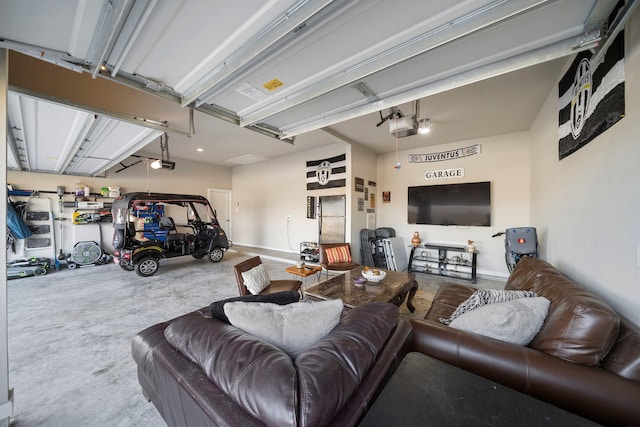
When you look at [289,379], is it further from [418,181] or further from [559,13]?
[418,181]

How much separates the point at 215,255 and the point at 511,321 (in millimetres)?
5734

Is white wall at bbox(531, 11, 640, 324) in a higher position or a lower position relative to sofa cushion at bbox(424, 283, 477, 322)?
higher

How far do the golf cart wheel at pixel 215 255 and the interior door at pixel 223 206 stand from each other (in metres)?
2.40

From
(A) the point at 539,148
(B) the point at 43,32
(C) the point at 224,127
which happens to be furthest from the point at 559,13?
(C) the point at 224,127

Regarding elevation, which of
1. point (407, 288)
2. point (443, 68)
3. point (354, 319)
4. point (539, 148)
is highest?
point (443, 68)

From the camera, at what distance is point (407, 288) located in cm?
261

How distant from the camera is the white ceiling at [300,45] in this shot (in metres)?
1.24

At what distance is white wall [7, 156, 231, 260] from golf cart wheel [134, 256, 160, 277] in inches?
95.7

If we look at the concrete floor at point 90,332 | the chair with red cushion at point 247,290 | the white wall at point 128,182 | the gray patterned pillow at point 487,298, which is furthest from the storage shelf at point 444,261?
the white wall at point 128,182

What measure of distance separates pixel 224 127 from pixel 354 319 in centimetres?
413

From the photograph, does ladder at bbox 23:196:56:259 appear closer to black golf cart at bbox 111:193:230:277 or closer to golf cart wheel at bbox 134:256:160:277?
black golf cart at bbox 111:193:230:277

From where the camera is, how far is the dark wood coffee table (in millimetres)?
2166

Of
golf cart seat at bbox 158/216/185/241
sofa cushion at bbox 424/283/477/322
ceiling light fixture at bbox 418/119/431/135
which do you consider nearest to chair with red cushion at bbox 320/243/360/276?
sofa cushion at bbox 424/283/477/322

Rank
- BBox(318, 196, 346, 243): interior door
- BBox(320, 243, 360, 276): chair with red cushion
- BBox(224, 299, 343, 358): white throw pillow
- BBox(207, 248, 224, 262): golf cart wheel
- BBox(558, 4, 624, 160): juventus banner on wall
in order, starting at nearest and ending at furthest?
BBox(224, 299, 343, 358): white throw pillow, BBox(558, 4, 624, 160): juventus banner on wall, BBox(320, 243, 360, 276): chair with red cushion, BBox(318, 196, 346, 243): interior door, BBox(207, 248, 224, 262): golf cart wheel
